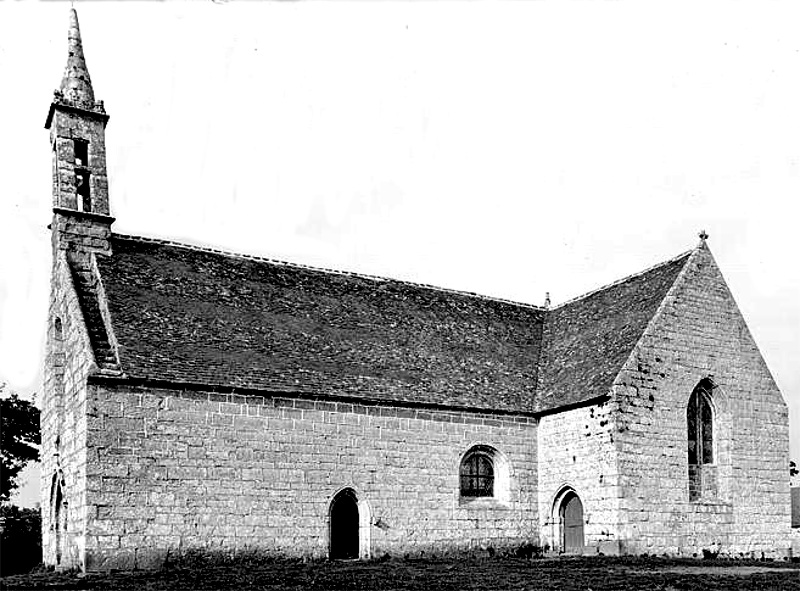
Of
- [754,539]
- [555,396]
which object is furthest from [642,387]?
[754,539]

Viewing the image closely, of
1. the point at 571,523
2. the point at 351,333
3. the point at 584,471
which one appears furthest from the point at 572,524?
the point at 351,333

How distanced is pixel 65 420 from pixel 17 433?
26.0 meters

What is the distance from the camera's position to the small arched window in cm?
2816

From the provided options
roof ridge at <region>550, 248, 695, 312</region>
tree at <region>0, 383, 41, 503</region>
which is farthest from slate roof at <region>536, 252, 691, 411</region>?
tree at <region>0, 383, 41, 503</region>

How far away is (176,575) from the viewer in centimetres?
2041

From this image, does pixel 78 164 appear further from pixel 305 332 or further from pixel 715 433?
pixel 715 433

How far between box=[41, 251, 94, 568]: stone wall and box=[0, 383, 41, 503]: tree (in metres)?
21.0

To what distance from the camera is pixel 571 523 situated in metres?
28.3

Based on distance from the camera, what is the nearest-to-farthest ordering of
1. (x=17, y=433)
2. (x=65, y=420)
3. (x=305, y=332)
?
1. (x=65, y=420)
2. (x=305, y=332)
3. (x=17, y=433)

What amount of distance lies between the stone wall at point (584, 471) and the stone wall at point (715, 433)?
383 mm

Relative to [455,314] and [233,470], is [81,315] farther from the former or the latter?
[455,314]

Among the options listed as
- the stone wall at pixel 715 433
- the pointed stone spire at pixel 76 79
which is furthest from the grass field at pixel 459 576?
the pointed stone spire at pixel 76 79

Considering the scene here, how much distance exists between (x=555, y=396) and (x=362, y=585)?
13.3 m

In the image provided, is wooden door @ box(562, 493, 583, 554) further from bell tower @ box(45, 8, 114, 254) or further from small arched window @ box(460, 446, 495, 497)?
bell tower @ box(45, 8, 114, 254)
